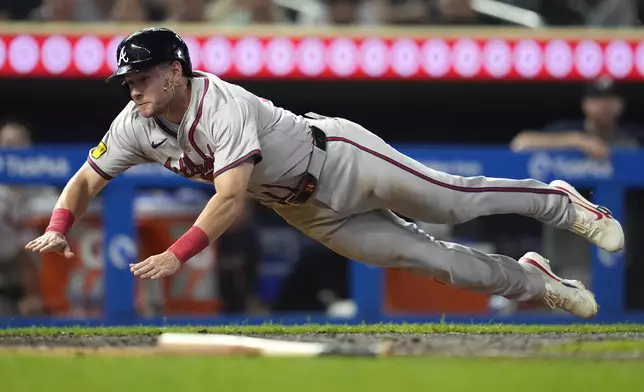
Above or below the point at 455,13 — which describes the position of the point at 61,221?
below

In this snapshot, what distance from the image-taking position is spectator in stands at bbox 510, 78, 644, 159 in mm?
8703

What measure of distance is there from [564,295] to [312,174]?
4.62 ft

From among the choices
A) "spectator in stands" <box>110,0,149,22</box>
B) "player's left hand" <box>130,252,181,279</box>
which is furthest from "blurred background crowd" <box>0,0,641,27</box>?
"player's left hand" <box>130,252,181,279</box>

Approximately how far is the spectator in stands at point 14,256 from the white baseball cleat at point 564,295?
4.24 meters

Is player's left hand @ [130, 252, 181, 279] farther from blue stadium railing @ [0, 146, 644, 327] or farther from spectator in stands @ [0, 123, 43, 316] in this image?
spectator in stands @ [0, 123, 43, 316]

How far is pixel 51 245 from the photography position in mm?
5168

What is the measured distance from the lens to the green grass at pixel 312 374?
12.3ft

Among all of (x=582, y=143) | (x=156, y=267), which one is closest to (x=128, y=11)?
(x=582, y=143)

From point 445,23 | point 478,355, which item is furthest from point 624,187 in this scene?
point 478,355

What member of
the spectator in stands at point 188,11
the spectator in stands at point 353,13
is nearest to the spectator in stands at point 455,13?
the spectator in stands at point 353,13

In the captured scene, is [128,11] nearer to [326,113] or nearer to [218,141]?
[326,113]

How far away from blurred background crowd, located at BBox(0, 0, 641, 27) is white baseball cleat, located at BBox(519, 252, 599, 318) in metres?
4.37

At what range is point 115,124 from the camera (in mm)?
5418

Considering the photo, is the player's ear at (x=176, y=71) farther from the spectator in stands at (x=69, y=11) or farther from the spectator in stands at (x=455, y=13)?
the spectator in stands at (x=455, y=13)
